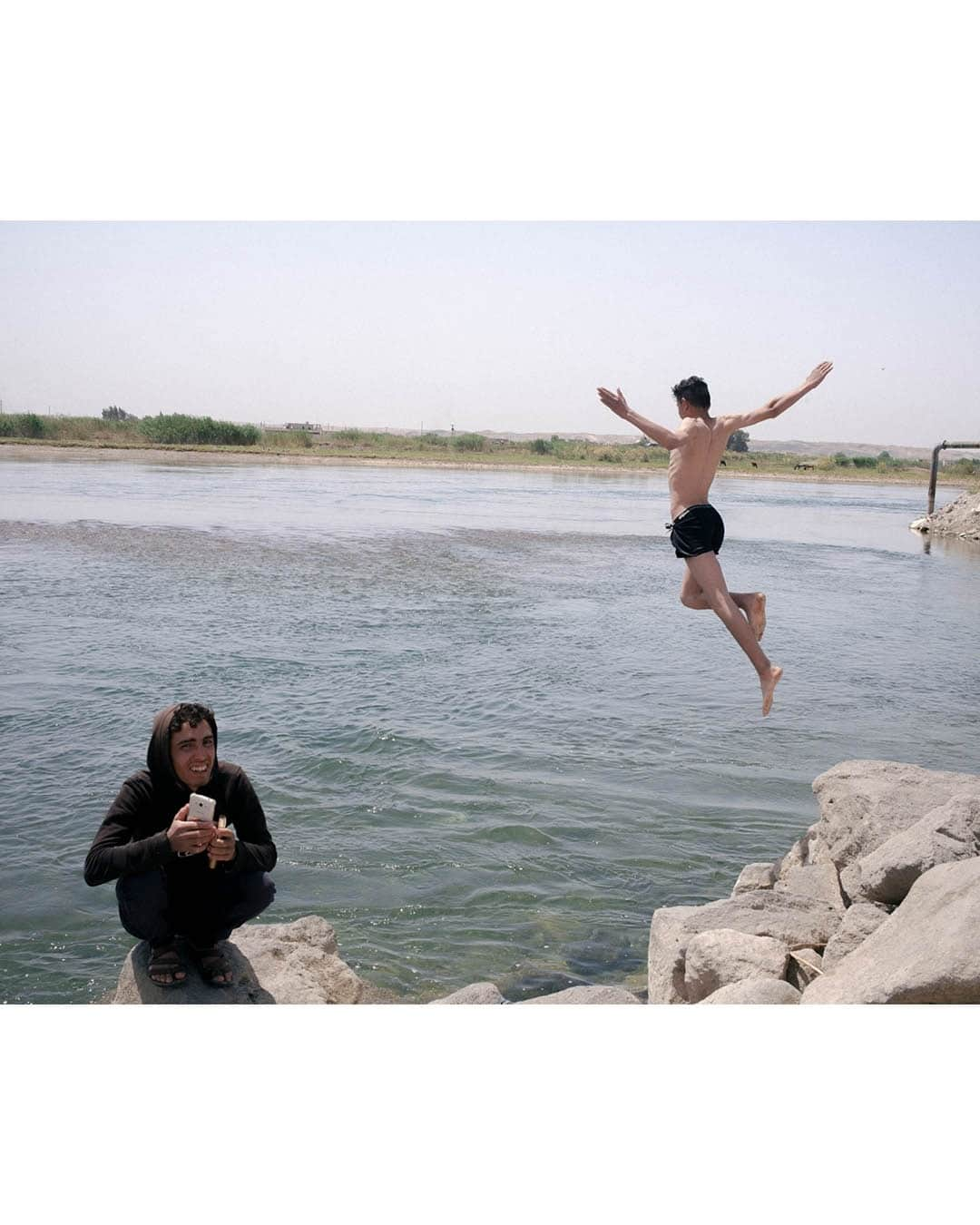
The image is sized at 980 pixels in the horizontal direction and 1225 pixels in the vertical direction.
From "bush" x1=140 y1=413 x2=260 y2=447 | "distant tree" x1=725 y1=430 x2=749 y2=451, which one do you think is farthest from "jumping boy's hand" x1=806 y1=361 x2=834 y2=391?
"bush" x1=140 y1=413 x2=260 y2=447

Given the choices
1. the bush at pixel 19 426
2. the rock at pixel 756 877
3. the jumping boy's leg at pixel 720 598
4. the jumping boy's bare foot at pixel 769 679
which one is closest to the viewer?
the jumping boy's leg at pixel 720 598

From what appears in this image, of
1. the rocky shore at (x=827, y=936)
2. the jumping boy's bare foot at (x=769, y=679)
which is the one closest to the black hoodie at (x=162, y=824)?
the rocky shore at (x=827, y=936)

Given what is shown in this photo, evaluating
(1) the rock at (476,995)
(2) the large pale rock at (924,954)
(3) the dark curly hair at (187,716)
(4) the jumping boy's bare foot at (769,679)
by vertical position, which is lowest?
(1) the rock at (476,995)

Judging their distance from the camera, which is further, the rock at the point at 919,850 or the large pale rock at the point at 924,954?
the rock at the point at 919,850

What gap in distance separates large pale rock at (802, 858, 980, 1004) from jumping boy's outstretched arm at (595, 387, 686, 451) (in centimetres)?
173

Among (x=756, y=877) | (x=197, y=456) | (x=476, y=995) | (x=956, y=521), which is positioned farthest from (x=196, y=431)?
(x=476, y=995)

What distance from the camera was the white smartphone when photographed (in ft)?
11.1

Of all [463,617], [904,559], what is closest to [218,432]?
[904,559]

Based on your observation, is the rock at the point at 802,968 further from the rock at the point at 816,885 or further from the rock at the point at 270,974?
the rock at the point at 270,974

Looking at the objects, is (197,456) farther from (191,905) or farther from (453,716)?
(191,905)

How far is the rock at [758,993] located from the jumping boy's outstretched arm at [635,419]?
1917 mm

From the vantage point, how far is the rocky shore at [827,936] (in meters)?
3.64

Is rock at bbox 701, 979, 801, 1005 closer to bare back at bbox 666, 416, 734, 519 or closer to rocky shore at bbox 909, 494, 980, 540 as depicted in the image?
bare back at bbox 666, 416, 734, 519

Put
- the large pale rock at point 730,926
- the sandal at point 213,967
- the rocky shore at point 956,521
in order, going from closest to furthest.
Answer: the sandal at point 213,967 < the large pale rock at point 730,926 < the rocky shore at point 956,521
